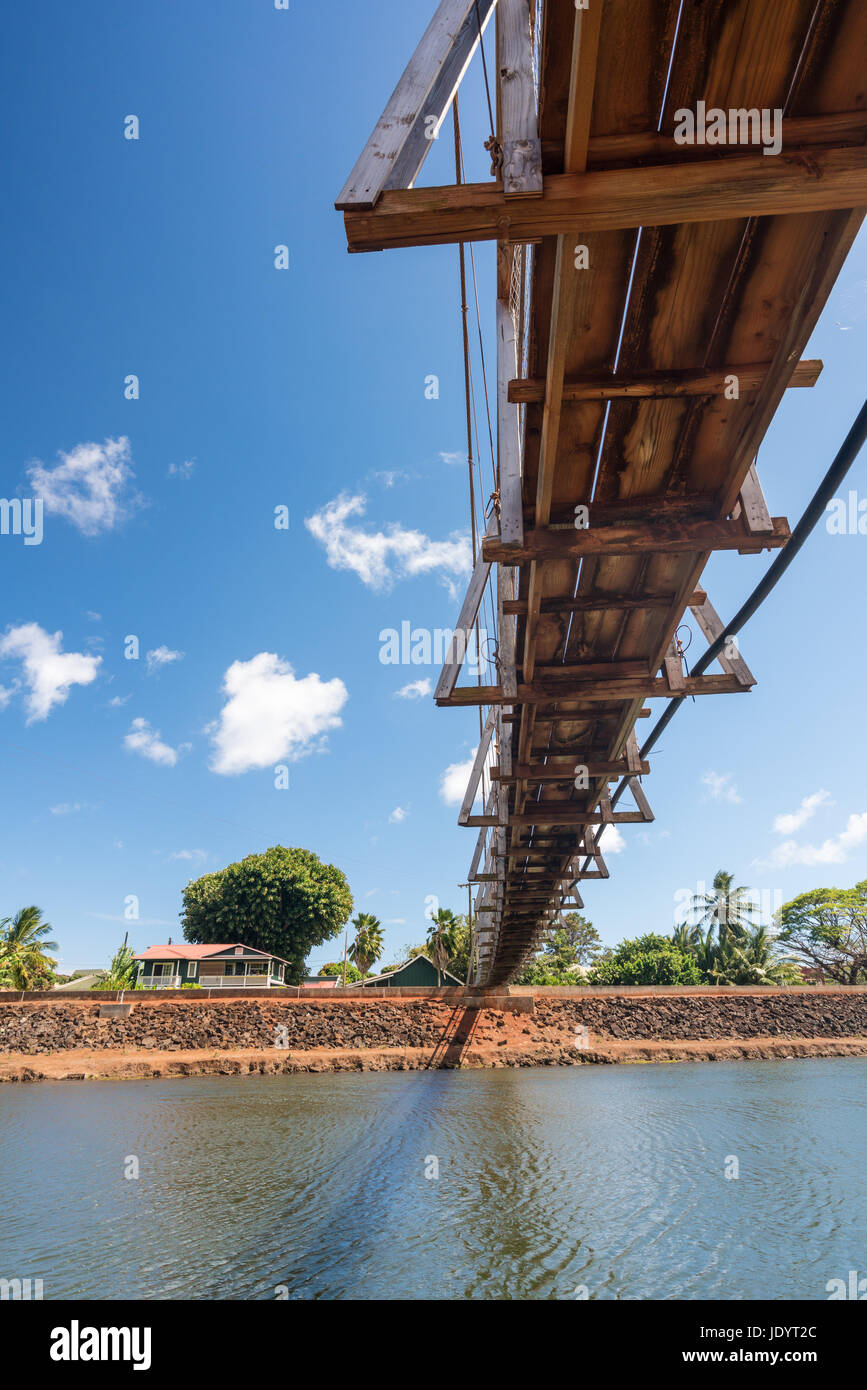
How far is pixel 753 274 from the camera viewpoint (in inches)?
130

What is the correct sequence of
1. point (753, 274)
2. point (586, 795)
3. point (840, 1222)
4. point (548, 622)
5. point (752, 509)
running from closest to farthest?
point (753, 274) < point (752, 509) < point (548, 622) < point (840, 1222) < point (586, 795)

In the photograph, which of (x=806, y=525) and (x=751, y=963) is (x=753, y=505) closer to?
(x=806, y=525)

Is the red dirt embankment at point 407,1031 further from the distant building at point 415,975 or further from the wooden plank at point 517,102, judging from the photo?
the wooden plank at point 517,102

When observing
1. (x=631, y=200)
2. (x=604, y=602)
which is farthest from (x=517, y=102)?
(x=604, y=602)

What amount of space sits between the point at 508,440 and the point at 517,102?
1.91 m

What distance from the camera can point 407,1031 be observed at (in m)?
30.0

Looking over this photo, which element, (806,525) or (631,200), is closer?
(631,200)

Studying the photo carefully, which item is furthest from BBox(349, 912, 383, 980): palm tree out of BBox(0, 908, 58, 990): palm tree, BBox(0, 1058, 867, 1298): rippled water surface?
BBox(0, 1058, 867, 1298): rippled water surface

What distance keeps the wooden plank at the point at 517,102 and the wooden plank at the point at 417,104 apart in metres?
0.14

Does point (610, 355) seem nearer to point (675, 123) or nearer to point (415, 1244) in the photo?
point (675, 123)

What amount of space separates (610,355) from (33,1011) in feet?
112

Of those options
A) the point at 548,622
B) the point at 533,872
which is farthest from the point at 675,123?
the point at 533,872

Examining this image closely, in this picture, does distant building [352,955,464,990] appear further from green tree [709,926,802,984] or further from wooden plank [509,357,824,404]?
wooden plank [509,357,824,404]

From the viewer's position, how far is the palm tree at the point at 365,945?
58.5 meters
